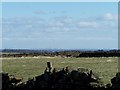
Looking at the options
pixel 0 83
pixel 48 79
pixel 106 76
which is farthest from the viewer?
pixel 106 76

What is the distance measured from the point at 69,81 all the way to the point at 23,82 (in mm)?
4544

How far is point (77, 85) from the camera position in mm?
31766

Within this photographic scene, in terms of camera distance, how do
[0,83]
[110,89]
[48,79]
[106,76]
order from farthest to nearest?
[106,76], [0,83], [48,79], [110,89]

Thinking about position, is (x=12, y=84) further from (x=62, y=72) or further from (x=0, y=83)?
(x=62, y=72)

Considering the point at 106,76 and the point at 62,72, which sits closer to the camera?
the point at 62,72

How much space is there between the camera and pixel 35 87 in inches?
1316

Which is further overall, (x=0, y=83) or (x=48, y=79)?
(x=0, y=83)

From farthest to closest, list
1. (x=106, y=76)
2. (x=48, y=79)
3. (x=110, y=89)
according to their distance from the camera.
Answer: (x=106, y=76) < (x=48, y=79) < (x=110, y=89)

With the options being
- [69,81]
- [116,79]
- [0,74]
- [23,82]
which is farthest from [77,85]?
[0,74]

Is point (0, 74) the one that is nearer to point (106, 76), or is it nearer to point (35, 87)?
point (35, 87)

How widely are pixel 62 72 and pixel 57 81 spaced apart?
0.78 meters

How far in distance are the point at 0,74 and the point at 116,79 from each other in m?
10.4

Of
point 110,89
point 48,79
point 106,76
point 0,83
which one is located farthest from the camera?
point 106,76

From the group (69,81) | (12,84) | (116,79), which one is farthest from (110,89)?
(12,84)
